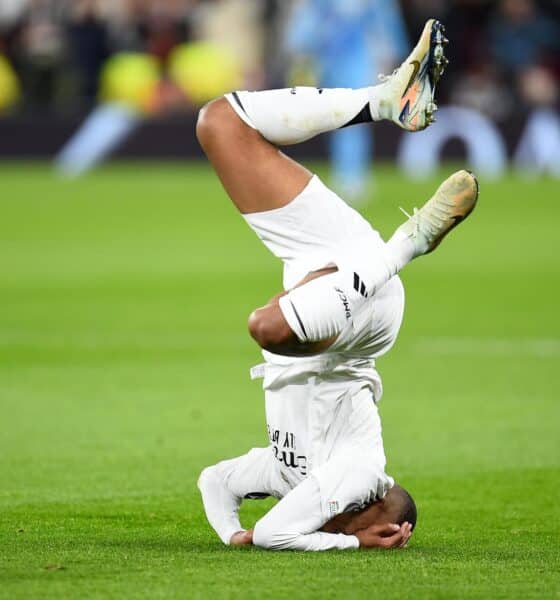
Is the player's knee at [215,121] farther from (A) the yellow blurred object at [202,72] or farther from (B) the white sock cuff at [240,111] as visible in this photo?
(A) the yellow blurred object at [202,72]

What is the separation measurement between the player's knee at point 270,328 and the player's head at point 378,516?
728mm

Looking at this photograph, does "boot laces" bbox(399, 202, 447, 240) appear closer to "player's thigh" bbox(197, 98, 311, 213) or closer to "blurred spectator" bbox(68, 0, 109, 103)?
"player's thigh" bbox(197, 98, 311, 213)

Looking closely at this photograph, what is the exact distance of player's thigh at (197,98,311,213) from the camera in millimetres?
5570

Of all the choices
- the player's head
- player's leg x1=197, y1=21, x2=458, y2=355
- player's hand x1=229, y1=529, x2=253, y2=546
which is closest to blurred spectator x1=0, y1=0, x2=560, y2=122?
player's leg x1=197, y1=21, x2=458, y2=355

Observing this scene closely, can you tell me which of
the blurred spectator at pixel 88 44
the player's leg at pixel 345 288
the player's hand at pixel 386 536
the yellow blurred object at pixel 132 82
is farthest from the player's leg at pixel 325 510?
the blurred spectator at pixel 88 44

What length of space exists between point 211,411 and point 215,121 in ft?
11.0

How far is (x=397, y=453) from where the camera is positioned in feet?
24.9

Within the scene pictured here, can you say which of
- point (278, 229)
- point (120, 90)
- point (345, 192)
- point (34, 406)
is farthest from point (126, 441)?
point (120, 90)

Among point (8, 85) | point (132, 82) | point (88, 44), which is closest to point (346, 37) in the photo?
point (132, 82)

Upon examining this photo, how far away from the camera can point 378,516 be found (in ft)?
18.0

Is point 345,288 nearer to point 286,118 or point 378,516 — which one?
point 286,118

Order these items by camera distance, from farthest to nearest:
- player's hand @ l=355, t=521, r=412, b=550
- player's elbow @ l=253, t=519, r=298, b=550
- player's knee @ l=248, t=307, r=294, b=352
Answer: player's hand @ l=355, t=521, r=412, b=550 < player's elbow @ l=253, t=519, r=298, b=550 < player's knee @ l=248, t=307, r=294, b=352

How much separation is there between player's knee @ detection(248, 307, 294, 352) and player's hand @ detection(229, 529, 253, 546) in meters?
0.73

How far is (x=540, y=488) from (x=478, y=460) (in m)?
0.67
